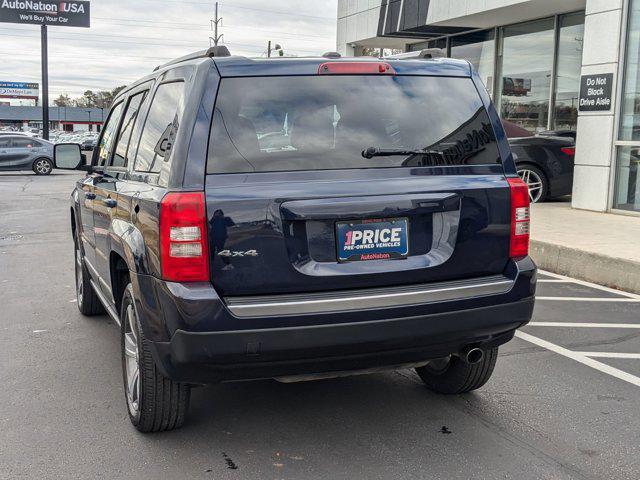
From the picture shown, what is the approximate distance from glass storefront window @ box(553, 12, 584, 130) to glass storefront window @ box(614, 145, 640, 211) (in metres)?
3.46

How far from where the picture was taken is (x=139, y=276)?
3.45 meters

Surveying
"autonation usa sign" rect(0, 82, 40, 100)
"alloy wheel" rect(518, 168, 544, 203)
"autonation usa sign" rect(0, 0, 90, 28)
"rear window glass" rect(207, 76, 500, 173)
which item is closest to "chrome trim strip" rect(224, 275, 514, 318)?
"rear window glass" rect(207, 76, 500, 173)

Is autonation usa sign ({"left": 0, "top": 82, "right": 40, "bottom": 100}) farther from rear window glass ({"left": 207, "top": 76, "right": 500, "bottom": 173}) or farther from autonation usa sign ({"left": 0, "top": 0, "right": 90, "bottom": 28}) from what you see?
rear window glass ({"left": 207, "top": 76, "right": 500, "bottom": 173})

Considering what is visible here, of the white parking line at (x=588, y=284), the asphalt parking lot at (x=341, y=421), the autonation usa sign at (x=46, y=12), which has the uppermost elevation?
the autonation usa sign at (x=46, y=12)

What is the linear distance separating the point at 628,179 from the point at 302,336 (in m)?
10.0

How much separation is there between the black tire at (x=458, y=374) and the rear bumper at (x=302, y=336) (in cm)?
70

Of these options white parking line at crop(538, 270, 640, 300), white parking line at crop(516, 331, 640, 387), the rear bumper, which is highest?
the rear bumper

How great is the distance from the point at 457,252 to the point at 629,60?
9.63 m

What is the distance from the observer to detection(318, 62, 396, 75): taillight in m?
3.52

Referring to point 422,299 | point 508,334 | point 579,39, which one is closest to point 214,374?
point 422,299

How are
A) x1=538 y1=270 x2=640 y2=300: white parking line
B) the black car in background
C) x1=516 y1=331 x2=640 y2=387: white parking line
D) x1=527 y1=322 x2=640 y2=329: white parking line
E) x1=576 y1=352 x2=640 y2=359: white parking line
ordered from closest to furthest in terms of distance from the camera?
1. x1=516 y1=331 x2=640 y2=387: white parking line
2. x1=576 y1=352 x2=640 y2=359: white parking line
3. x1=527 y1=322 x2=640 y2=329: white parking line
4. x1=538 y1=270 x2=640 y2=300: white parking line
5. the black car in background

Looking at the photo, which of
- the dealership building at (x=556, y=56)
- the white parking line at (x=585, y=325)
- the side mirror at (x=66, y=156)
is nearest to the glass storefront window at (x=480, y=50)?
the dealership building at (x=556, y=56)

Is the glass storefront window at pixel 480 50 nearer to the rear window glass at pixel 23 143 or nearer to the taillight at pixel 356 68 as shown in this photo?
the taillight at pixel 356 68

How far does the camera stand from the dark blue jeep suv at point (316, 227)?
3.16 meters
